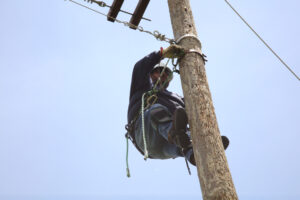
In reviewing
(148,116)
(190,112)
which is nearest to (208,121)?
(190,112)

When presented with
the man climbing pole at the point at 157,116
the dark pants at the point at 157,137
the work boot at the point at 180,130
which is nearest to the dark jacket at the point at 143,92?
the man climbing pole at the point at 157,116

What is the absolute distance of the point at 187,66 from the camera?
3.27 metres

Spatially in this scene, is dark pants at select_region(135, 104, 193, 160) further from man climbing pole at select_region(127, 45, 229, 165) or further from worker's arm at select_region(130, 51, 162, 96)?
worker's arm at select_region(130, 51, 162, 96)

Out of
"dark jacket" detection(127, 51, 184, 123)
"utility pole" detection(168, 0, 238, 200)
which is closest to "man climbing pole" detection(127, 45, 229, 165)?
"dark jacket" detection(127, 51, 184, 123)

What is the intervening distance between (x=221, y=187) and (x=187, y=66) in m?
1.28

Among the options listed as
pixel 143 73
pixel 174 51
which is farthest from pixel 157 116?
pixel 143 73

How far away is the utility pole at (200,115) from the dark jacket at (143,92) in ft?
2.01

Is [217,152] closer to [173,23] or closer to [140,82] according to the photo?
[173,23]

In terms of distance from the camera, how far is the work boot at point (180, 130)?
3.08 m

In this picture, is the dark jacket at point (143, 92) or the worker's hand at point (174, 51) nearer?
the worker's hand at point (174, 51)

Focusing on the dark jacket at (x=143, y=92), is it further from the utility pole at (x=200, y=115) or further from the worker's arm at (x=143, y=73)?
the utility pole at (x=200, y=115)

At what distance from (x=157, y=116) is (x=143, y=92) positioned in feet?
2.56

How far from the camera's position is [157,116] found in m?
3.56

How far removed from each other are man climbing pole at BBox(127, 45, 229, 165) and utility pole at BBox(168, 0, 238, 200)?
16 centimetres
